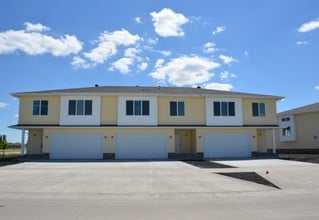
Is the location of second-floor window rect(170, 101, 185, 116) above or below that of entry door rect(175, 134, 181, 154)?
above

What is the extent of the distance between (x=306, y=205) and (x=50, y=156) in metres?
23.4

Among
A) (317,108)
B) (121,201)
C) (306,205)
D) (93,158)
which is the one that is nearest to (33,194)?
(121,201)

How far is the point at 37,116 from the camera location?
28797 millimetres

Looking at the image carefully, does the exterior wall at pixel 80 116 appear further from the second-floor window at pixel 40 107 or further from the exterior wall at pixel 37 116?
the second-floor window at pixel 40 107

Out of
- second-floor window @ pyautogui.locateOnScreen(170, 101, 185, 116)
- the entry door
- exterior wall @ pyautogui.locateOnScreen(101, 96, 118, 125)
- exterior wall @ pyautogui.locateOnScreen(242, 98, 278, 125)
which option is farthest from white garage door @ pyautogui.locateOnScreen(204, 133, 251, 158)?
exterior wall @ pyautogui.locateOnScreen(101, 96, 118, 125)

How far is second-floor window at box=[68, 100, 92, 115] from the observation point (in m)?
28.6

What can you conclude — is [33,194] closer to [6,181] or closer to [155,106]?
[6,181]

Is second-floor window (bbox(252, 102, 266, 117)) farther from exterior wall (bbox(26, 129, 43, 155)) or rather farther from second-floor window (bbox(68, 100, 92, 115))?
exterior wall (bbox(26, 129, 43, 155))

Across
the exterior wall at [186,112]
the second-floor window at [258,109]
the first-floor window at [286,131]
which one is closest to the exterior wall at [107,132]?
the exterior wall at [186,112]

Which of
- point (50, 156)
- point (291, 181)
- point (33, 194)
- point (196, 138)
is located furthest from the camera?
point (196, 138)

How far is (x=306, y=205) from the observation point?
875 centimetres

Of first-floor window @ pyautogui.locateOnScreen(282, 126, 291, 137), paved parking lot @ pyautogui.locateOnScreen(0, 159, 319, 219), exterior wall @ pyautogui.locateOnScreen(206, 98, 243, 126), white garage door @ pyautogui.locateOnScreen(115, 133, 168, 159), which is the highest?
exterior wall @ pyautogui.locateOnScreen(206, 98, 243, 126)

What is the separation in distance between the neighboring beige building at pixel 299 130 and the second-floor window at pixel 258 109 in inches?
389

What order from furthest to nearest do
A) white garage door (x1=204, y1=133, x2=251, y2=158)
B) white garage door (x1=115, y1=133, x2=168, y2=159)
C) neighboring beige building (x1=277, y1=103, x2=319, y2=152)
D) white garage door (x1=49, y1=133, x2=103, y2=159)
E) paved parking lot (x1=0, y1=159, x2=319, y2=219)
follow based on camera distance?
neighboring beige building (x1=277, y1=103, x2=319, y2=152), white garage door (x1=204, y1=133, x2=251, y2=158), white garage door (x1=115, y1=133, x2=168, y2=159), white garage door (x1=49, y1=133, x2=103, y2=159), paved parking lot (x1=0, y1=159, x2=319, y2=219)
